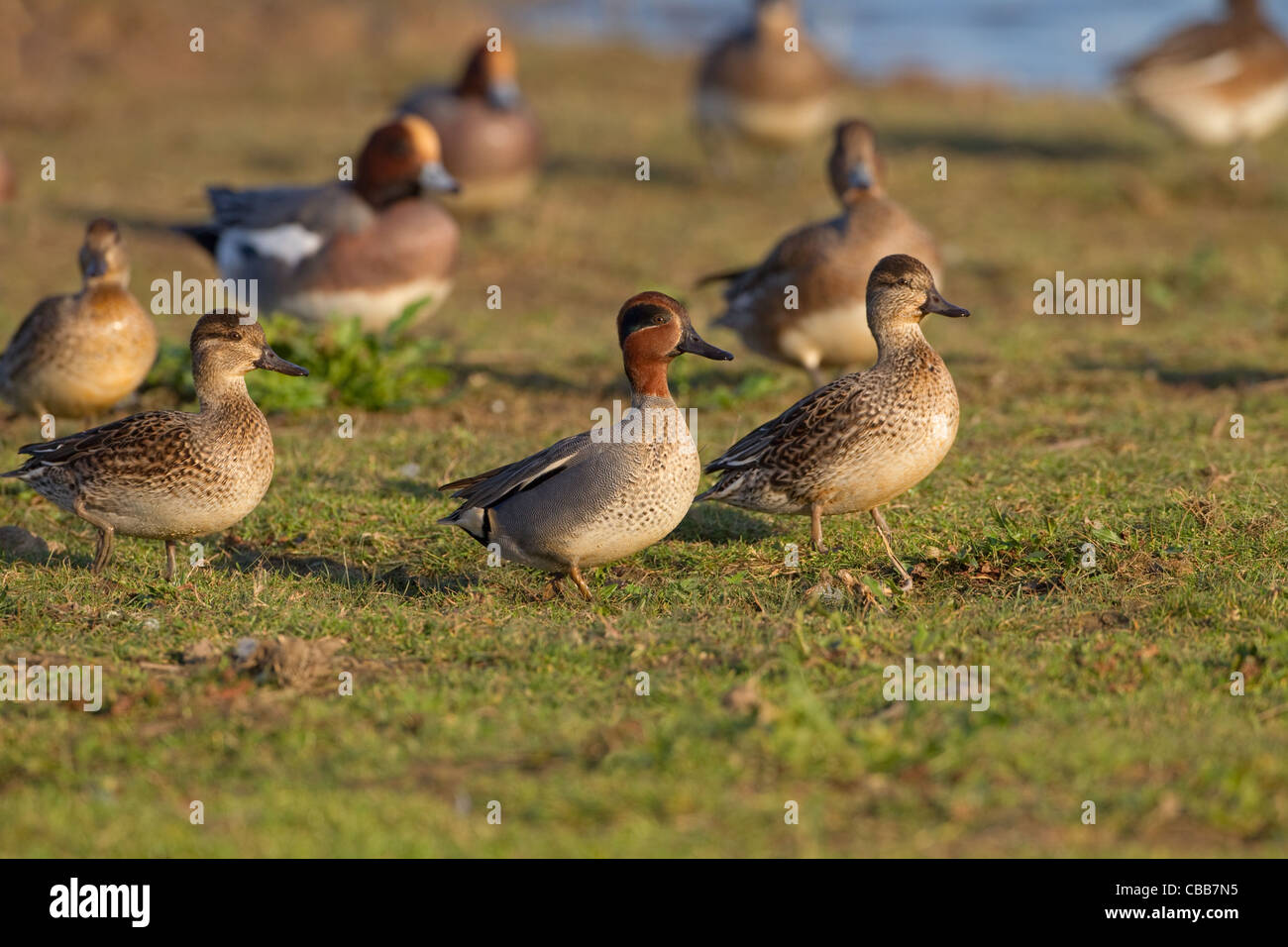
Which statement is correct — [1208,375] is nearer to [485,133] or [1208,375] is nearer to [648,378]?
[648,378]

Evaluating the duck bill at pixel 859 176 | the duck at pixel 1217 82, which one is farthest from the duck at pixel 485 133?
the duck at pixel 1217 82

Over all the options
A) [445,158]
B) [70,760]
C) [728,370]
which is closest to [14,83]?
[445,158]

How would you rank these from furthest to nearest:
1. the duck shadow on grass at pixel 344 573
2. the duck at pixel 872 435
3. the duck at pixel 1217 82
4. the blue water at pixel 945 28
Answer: the blue water at pixel 945 28, the duck at pixel 1217 82, the duck shadow on grass at pixel 344 573, the duck at pixel 872 435

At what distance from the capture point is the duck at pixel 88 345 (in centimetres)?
671

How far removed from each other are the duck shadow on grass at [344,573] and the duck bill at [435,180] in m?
3.41

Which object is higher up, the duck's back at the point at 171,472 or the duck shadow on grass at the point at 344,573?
the duck's back at the point at 171,472

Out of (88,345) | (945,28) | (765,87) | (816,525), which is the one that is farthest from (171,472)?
(945,28)

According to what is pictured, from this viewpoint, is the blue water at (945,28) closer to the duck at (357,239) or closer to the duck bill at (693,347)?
the duck at (357,239)

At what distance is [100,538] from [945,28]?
69.4 feet

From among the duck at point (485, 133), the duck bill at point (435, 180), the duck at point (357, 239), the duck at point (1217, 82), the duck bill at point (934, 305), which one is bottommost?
the duck bill at point (934, 305)

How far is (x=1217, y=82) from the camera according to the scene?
1285 centimetres
